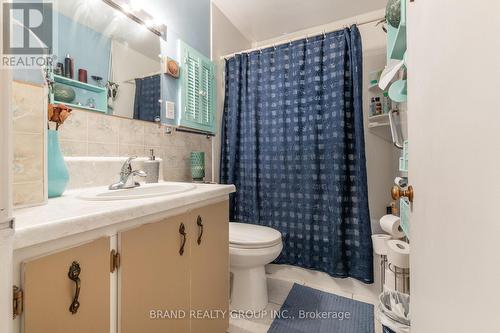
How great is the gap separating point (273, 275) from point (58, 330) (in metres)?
1.55

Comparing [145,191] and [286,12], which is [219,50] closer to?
[286,12]

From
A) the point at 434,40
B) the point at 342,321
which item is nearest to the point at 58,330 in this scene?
the point at 434,40

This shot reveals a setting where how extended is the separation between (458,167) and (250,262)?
1.25 m

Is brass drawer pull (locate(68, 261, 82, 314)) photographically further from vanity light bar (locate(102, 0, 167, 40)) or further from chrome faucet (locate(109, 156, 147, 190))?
vanity light bar (locate(102, 0, 167, 40))

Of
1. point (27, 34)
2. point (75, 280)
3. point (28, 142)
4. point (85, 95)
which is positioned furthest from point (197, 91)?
point (75, 280)

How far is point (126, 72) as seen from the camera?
1.34 metres

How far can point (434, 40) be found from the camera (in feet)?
1.60

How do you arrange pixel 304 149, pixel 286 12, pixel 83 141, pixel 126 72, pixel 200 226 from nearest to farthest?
pixel 200 226, pixel 83 141, pixel 126 72, pixel 304 149, pixel 286 12

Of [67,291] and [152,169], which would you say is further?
[152,169]

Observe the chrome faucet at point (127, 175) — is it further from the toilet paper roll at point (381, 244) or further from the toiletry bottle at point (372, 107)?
the toiletry bottle at point (372, 107)

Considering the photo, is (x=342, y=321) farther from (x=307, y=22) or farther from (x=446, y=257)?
(x=307, y=22)

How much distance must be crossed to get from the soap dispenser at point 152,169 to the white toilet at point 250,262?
0.60 meters

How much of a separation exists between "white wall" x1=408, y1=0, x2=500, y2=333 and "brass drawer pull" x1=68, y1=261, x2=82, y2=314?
742 mm

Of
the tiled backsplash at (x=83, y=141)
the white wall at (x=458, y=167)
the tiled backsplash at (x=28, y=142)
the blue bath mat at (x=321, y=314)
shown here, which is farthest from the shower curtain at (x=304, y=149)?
the tiled backsplash at (x=28, y=142)
